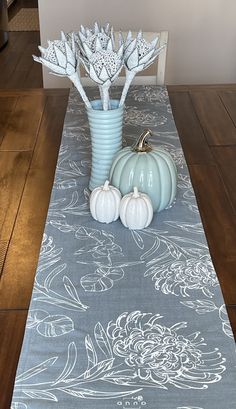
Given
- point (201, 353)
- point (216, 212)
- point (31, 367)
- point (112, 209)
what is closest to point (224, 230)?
point (216, 212)

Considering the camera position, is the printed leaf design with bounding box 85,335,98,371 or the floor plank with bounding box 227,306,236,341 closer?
the printed leaf design with bounding box 85,335,98,371

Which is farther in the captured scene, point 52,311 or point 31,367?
point 52,311

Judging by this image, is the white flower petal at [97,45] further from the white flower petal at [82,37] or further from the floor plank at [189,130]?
the floor plank at [189,130]

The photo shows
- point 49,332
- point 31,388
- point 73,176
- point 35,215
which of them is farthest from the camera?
point 73,176

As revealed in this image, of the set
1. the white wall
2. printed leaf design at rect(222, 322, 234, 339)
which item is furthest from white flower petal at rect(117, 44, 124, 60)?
the white wall

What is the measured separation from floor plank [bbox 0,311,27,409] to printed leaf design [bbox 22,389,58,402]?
0.04 m

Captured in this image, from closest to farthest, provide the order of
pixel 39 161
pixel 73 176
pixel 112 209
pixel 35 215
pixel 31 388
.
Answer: pixel 31 388 → pixel 112 209 → pixel 35 215 → pixel 73 176 → pixel 39 161

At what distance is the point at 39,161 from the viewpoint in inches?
60.8

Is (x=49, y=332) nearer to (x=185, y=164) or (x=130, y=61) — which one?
(x=130, y=61)

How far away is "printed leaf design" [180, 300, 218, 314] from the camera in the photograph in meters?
0.93

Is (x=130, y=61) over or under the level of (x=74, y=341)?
over

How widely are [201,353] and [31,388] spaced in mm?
275

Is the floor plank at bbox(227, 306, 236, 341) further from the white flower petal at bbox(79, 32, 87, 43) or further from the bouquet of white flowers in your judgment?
the white flower petal at bbox(79, 32, 87, 43)

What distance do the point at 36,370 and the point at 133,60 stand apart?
71 cm
